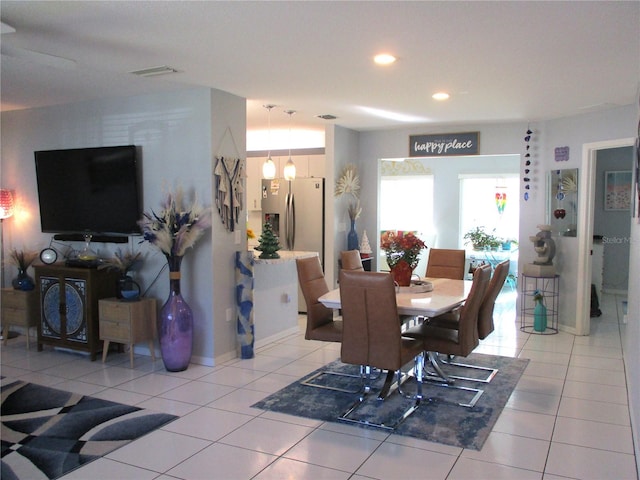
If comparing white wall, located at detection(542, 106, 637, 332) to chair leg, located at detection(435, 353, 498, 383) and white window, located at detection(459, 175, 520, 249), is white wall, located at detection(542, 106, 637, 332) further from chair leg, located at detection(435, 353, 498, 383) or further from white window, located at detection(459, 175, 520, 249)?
white window, located at detection(459, 175, 520, 249)

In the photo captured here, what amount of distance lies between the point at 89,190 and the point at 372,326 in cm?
337

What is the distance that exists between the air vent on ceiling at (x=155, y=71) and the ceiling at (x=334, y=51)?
0.29 ft

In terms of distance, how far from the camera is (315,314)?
437cm

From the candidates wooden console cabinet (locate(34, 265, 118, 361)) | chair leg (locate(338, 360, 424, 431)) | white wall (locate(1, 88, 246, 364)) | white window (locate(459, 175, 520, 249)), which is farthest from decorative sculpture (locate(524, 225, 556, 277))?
wooden console cabinet (locate(34, 265, 118, 361))

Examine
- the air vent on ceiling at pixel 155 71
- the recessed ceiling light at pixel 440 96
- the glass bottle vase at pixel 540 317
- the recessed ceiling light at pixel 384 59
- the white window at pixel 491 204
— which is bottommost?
the glass bottle vase at pixel 540 317

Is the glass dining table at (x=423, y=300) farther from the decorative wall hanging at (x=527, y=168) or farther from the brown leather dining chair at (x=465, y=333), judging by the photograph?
the decorative wall hanging at (x=527, y=168)

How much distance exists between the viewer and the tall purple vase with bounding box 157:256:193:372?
15.1ft

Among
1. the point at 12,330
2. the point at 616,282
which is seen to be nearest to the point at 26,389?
the point at 12,330

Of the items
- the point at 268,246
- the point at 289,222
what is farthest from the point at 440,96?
the point at 289,222

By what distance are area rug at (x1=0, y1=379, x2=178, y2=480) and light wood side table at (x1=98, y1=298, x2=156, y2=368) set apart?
0.74 meters

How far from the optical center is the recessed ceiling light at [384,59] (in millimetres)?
3639

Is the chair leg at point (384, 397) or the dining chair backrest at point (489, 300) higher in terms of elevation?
the dining chair backrest at point (489, 300)

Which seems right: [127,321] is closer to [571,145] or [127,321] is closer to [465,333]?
[465,333]

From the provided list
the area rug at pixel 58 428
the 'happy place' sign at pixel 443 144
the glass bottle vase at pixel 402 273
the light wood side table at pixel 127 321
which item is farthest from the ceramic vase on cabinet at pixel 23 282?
the 'happy place' sign at pixel 443 144
